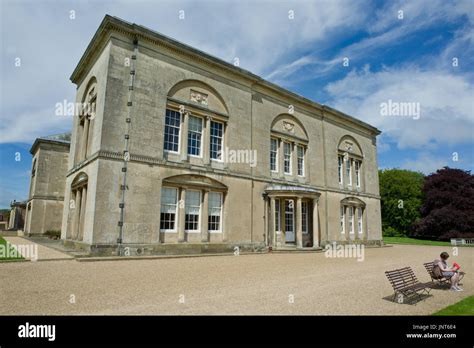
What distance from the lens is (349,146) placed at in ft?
94.9

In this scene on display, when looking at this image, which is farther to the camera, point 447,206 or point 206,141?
point 447,206

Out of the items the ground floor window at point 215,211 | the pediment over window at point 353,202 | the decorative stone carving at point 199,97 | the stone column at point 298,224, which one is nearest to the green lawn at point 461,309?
the ground floor window at point 215,211

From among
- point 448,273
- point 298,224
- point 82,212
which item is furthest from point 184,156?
point 448,273

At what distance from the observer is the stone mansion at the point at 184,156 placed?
1469 centimetres

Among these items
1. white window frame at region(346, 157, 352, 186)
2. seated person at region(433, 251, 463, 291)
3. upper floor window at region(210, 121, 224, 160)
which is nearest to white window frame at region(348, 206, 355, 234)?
white window frame at region(346, 157, 352, 186)

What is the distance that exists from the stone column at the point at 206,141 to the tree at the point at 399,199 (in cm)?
4568

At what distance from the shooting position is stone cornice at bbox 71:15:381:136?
50.9ft

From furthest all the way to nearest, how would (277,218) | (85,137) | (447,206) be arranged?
(447,206), (277,218), (85,137)

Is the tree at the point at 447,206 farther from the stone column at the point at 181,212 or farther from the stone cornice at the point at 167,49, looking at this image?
the stone column at the point at 181,212

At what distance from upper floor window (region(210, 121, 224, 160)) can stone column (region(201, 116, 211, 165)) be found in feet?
1.61

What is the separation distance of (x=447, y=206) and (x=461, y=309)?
144 ft

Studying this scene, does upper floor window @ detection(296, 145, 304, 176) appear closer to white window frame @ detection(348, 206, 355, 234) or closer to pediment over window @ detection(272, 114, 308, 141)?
pediment over window @ detection(272, 114, 308, 141)

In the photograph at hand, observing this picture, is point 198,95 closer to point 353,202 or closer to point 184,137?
point 184,137
